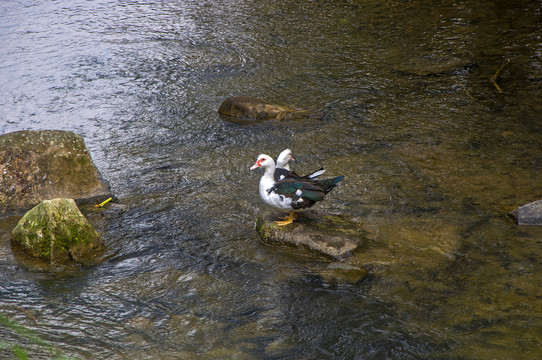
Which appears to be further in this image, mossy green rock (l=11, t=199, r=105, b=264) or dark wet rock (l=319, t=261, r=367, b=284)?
mossy green rock (l=11, t=199, r=105, b=264)

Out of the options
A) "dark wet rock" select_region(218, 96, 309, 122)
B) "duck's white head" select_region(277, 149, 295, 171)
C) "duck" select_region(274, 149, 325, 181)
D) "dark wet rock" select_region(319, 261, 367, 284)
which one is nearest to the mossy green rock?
"duck" select_region(274, 149, 325, 181)

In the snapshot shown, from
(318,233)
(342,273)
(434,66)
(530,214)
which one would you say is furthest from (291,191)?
(434,66)

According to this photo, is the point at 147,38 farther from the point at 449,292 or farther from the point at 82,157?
the point at 449,292

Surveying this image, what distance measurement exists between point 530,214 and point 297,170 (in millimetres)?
3274

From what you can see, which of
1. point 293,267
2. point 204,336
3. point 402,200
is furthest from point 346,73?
point 204,336

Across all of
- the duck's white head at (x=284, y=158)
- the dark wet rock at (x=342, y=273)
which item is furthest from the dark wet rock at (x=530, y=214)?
the duck's white head at (x=284, y=158)

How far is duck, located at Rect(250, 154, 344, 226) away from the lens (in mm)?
5875

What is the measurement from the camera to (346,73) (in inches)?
442

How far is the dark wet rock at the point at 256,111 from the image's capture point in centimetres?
967

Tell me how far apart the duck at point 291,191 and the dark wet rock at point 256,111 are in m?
3.62

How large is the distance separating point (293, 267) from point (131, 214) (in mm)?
2464

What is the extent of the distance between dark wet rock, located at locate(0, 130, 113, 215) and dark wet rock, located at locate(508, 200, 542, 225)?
5.31 m

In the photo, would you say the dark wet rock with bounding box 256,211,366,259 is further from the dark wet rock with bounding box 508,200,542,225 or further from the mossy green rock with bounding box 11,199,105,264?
the mossy green rock with bounding box 11,199,105,264

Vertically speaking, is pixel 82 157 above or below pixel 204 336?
above
